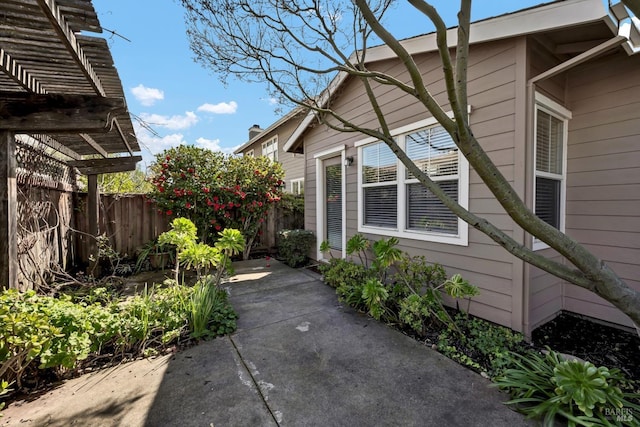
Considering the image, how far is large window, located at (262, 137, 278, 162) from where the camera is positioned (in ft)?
40.7

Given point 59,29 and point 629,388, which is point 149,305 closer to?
point 59,29

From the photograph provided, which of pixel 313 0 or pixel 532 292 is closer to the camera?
pixel 313 0

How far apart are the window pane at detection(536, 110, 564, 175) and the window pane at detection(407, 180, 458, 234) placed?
1.02m

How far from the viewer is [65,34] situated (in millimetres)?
1991

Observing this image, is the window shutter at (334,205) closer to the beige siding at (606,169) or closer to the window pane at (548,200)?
the window pane at (548,200)

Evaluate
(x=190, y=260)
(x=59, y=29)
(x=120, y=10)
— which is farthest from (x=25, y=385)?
(x=120, y=10)

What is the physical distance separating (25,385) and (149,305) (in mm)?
1017

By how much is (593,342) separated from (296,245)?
199 inches

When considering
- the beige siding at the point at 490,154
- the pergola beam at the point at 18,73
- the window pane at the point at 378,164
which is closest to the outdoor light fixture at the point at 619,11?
the beige siding at the point at 490,154

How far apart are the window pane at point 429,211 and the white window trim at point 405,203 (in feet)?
0.25

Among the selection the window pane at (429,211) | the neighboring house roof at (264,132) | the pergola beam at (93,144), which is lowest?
the window pane at (429,211)

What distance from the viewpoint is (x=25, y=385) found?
227 centimetres

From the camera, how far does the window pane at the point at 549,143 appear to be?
3.30 m

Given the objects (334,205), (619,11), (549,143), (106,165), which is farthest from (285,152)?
(619,11)
